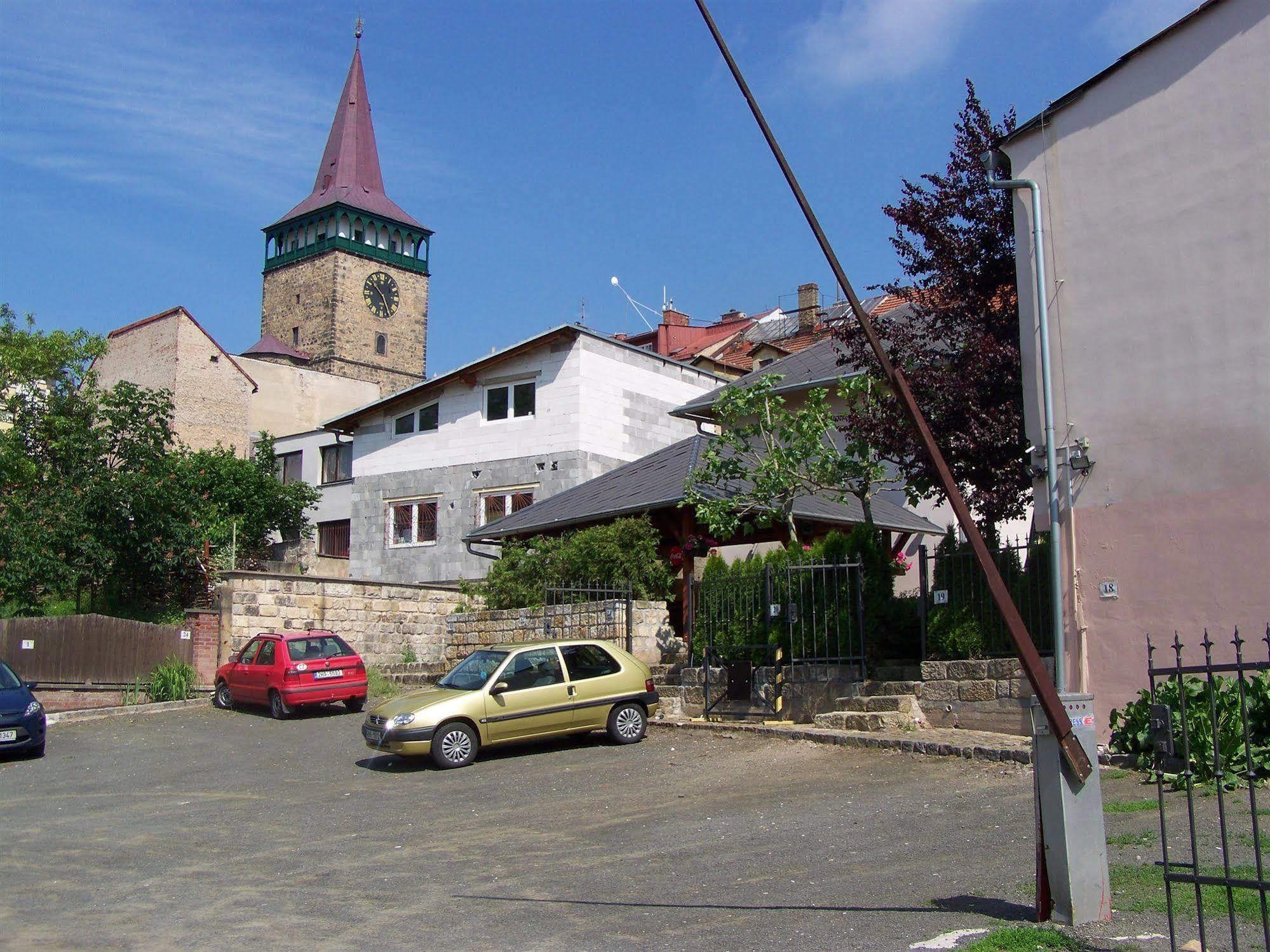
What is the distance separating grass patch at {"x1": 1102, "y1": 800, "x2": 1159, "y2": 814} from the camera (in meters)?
9.78

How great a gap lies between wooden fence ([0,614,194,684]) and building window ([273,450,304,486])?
63.5 ft

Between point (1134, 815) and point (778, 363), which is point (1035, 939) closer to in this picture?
point (1134, 815)

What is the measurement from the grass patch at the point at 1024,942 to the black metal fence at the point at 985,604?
8130mm

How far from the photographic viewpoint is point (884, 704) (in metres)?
14.7

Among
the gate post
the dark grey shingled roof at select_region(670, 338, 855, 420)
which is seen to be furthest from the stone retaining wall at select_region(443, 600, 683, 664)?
the dark grey shingled roof at select_region(670, 338, 855, 420)

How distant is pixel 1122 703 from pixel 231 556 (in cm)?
2616

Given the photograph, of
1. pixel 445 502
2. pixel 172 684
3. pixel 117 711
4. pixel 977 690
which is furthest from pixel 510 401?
pixel 977 690

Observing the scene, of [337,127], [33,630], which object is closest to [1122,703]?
[33,630]

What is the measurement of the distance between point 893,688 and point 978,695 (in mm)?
1116

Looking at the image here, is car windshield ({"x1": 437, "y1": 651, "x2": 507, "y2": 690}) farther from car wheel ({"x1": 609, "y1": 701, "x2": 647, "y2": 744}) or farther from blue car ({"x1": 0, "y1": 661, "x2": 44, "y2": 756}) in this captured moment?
blue car ({"x1": 0, "y1": 661, "x2": 44, "y2": 756})

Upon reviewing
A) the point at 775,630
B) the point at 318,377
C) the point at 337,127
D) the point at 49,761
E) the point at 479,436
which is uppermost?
the point at 337,127

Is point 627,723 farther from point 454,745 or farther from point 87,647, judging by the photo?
point 87,647

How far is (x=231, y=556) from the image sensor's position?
111 feet

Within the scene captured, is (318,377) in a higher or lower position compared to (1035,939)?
higher
